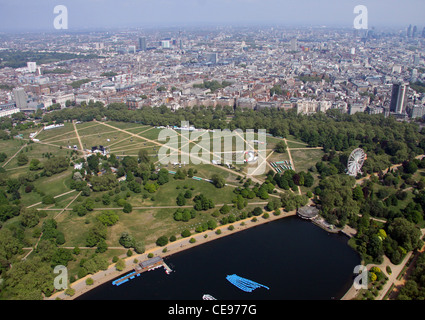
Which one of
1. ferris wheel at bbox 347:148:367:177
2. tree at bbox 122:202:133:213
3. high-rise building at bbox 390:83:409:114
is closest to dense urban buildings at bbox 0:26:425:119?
high-rise building at bbox 390:83:409:114

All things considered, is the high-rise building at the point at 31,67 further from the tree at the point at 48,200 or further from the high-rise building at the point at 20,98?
the tree at the point at 48,200

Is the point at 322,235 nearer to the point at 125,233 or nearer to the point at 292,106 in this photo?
the point at 125,233

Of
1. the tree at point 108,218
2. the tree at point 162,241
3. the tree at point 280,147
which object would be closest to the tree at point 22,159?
the tree at point 108,218

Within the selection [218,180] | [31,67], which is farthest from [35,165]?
[31,67]

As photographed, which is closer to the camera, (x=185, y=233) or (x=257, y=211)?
(x=185, y=233)

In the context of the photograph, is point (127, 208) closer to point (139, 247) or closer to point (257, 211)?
point (139, 247)

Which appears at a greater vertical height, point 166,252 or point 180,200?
point 180,200

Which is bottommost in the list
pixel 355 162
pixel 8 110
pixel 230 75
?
pixel 355 162

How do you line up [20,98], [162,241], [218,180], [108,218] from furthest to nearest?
[20,98]
[218,180]
[108,218]
[162,241]
